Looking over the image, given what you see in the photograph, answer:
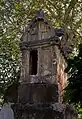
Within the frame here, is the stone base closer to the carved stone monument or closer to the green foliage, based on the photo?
the carved stone monument

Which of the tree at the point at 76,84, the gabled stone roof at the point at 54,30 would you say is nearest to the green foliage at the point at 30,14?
the gabled stone roof at the point at 54,30

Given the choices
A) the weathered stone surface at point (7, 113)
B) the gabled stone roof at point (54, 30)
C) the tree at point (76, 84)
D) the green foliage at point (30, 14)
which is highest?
the green foliage at point (30, 14)

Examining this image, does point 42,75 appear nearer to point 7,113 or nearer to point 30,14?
point 7,113

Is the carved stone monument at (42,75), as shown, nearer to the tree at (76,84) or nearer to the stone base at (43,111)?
the stone base at (43,111)

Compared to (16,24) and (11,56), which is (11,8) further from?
(11,56)

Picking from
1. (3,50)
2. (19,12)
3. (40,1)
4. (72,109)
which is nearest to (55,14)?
(40,1)

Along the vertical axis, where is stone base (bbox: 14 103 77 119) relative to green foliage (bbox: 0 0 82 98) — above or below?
below

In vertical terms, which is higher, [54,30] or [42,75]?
[54,30]

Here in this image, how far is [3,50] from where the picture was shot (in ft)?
47.1

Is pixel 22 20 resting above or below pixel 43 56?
above

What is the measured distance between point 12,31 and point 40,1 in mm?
2092

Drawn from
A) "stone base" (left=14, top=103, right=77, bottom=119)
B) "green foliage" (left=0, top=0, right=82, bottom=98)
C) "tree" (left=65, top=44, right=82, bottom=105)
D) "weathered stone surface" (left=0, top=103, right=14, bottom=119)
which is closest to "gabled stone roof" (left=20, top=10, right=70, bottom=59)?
"stone base" (left=14, top=103, right=77, bottom=119)

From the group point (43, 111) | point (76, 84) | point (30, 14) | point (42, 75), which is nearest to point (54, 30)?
point (42, 75)

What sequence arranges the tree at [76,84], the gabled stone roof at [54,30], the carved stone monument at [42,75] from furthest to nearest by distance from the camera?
the gabled stone roof at [54,30] < the carved stone monument at [42,75] < the tree at [76,84]
